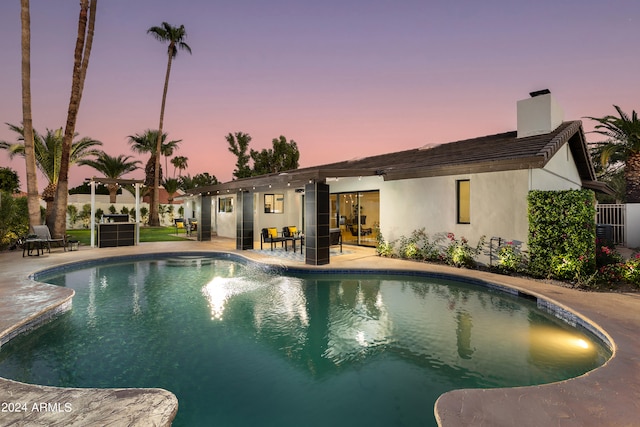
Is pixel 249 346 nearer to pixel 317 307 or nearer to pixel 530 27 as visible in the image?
pixel 317 307

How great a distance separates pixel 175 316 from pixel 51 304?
7.57 feet

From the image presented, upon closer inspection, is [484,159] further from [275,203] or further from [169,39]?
[169,39]

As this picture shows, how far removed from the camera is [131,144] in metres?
33.7

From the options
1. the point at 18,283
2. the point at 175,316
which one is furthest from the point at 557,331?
the point at 18,283

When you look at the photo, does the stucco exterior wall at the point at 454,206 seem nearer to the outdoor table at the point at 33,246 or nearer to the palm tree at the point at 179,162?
the outdoor table at the point at 33,246

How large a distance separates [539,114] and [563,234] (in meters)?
4.80

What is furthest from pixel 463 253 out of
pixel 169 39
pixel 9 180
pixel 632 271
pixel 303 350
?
pixel 9 180

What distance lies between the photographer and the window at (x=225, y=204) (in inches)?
810

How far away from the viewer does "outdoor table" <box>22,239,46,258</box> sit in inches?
473

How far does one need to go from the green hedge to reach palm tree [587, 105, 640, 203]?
38.2ft

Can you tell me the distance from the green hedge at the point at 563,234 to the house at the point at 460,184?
549 mm

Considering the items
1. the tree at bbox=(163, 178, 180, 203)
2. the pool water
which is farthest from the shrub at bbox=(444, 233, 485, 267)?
the tree at bbox=(163, 178, 180, 203)

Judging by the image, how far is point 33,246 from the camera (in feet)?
42.1

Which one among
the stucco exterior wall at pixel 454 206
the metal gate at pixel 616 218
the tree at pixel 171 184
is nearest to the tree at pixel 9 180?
the tree at pixel 171 184
